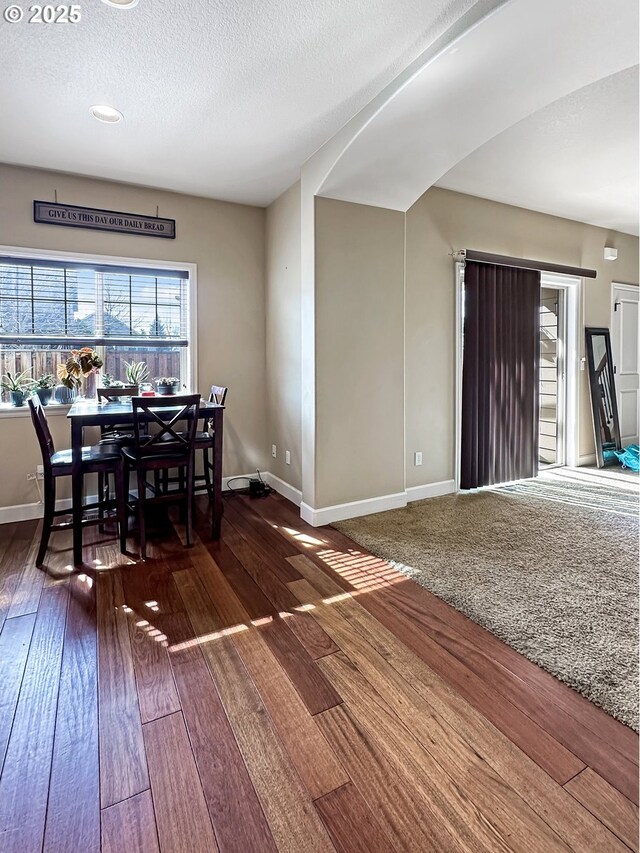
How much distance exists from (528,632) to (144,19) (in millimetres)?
3268

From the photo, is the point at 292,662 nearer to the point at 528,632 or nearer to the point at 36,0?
the point at 528,632

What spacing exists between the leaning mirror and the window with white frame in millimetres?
4723

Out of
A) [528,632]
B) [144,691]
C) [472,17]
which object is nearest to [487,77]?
[472,17]

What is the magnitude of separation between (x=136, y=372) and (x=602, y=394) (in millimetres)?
5338

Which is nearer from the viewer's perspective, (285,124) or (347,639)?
(347,639)

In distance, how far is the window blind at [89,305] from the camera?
11.3 feet

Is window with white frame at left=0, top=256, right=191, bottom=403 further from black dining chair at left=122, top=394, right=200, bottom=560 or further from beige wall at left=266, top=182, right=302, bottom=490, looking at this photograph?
black dining chair at left=122, top=394, right=200, bottom=560

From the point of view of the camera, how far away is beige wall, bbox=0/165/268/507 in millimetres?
3414

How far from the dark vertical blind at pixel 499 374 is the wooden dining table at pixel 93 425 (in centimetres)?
243

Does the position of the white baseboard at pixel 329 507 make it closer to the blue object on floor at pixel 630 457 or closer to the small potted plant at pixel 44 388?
the small potted plant at pixel 44 388

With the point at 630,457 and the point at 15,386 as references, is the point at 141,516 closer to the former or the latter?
the point at 15,386

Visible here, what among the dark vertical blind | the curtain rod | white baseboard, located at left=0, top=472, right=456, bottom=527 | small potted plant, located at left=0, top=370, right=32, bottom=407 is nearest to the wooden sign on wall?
small potted plant, located at left=0, top=370, right=32, bottom=407

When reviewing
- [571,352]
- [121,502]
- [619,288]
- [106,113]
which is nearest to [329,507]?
[121,502]

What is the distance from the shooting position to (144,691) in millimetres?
1668
